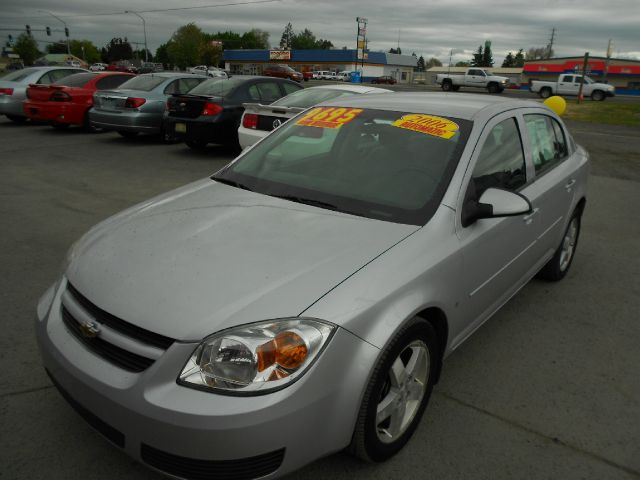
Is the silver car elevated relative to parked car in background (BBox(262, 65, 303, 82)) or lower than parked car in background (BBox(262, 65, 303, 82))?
elevated

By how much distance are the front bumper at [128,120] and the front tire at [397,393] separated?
986 centimetres

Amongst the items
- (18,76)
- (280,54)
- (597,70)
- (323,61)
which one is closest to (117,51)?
(280,54)

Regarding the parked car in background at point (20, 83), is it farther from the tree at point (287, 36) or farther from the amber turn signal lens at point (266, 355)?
the tree at point (287, 36)

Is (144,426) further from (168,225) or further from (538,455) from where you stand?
(538,455)

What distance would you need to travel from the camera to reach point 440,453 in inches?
96.8

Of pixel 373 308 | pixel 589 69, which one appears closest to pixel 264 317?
pixel 373 308

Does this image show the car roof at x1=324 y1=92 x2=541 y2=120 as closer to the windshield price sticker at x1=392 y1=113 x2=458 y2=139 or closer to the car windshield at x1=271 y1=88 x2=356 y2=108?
the windshield price sticker at x1=392 y1=113 x2=458 y2=139

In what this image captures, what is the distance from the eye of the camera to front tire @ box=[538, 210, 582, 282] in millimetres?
4403

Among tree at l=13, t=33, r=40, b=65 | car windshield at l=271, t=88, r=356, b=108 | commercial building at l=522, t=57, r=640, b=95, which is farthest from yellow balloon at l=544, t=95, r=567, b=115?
tree at l=13, t=33, r=40, b=65

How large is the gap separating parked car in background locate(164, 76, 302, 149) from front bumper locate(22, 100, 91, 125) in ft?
11.0

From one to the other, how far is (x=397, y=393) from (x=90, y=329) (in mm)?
1320

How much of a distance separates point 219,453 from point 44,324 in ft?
3.57

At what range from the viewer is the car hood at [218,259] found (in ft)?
6.32

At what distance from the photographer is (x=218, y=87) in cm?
1034
